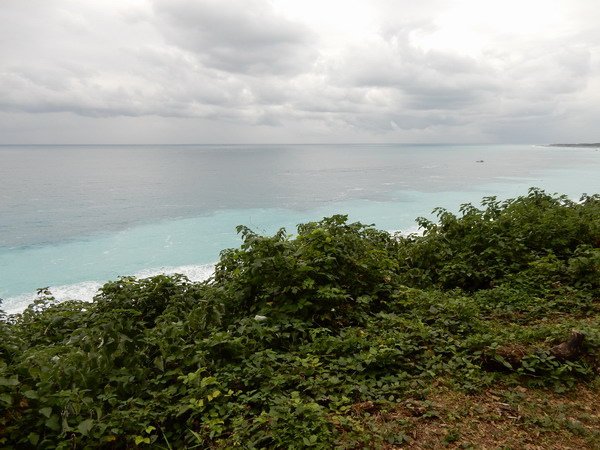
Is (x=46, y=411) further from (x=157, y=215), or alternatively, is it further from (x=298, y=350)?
(x=157, y=215)

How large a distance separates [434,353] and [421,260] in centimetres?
470

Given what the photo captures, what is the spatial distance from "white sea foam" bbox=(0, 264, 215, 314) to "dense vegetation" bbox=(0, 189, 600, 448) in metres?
12.0

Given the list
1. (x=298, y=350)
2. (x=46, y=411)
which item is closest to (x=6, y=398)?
(x=46, y=411)

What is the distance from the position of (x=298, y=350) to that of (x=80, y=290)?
19.2 metres

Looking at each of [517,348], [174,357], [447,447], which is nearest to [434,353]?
[517,348]

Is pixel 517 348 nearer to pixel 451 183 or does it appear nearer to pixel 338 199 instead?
pixel 338 199

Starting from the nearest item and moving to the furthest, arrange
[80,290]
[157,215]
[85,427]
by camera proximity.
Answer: [85,427]
[80,290]
[157,215]

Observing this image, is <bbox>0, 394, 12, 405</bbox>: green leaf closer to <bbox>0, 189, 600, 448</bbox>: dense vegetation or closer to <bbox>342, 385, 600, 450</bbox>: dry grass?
<bbox>0, 189, 600, 448</bbox>: dense vegetation

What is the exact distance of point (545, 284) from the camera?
26.5 ft

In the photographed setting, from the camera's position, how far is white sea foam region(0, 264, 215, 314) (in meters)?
19.0

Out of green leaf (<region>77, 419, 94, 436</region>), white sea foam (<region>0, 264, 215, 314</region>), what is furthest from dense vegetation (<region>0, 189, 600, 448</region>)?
white sea foam (<region>0, 264, 215, 314</region>)

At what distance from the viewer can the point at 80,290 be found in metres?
21.0

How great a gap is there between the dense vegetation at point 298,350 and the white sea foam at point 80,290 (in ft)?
39.3

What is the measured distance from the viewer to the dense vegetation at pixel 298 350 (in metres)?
A: 4.30
